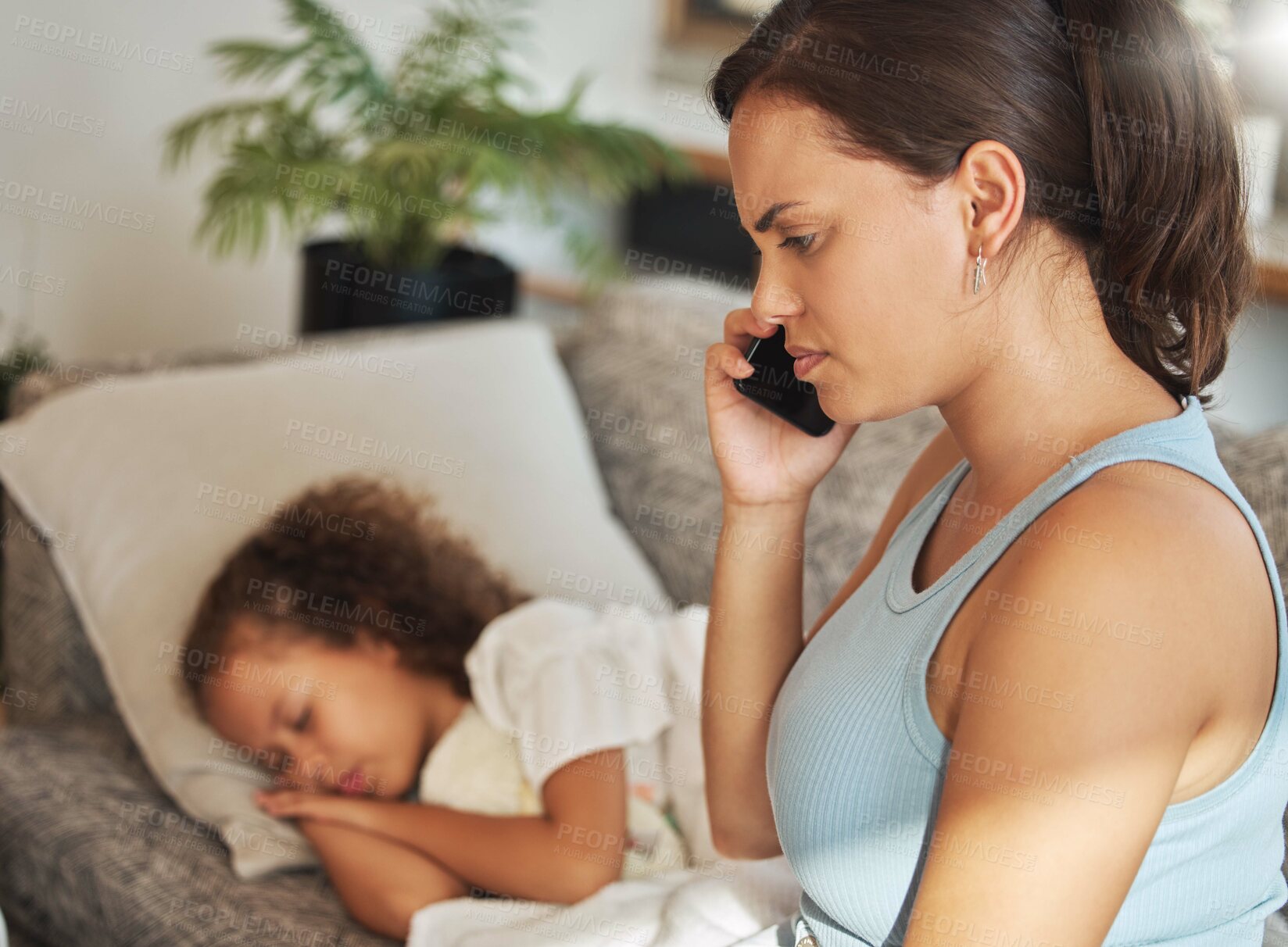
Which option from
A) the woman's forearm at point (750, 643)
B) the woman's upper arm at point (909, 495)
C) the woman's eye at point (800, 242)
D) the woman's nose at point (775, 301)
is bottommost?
the woman's forearm at point (750, 643)

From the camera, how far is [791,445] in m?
1.21

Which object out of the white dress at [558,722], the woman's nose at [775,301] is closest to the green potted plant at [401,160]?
the white dress at [558,722]

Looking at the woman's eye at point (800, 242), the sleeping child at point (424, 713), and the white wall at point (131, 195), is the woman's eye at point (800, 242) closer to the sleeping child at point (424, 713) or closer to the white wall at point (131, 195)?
the sleeping child at point (424, 713)

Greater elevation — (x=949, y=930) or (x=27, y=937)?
(x=949, y=930)

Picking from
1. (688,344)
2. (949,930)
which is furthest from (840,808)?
(688,344)

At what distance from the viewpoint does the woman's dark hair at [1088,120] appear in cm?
83

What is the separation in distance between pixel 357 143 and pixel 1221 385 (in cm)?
233

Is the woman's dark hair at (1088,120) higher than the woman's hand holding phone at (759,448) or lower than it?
higher

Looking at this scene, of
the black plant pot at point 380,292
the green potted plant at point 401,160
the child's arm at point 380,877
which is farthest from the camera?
the black plant pot at point 380,292

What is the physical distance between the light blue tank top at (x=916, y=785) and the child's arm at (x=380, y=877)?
0.51m

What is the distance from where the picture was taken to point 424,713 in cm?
155

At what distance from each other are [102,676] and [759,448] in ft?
3.62

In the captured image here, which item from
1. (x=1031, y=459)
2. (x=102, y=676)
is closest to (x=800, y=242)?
(x=1031, y=459)

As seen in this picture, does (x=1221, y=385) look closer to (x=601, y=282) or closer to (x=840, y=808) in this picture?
(x=601, y=282)
